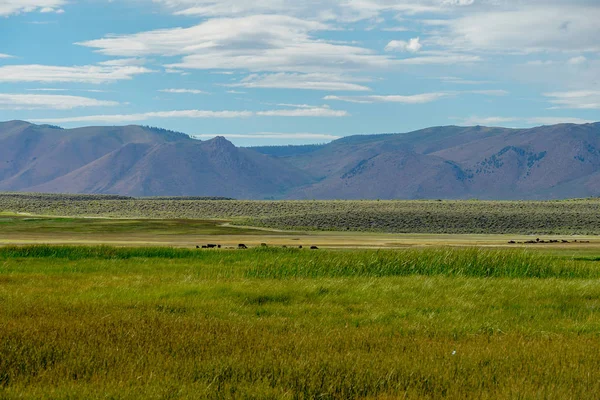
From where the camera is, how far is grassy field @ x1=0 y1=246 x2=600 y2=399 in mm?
12695

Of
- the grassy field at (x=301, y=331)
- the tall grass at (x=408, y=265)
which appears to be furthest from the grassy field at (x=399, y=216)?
the grassy field at (x=301, y=331)

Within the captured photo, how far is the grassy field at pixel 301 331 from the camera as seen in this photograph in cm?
1270

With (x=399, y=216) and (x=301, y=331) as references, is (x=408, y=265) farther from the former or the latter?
(x=399, y=216)

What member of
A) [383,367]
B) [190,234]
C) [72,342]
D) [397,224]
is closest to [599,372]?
[383,367]

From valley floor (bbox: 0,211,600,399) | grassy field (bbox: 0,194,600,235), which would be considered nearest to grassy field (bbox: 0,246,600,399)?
valley floor (bbox: 0,211,600,399)

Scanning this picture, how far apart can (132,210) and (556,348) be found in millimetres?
118362

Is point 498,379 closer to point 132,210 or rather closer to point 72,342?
point 72,342

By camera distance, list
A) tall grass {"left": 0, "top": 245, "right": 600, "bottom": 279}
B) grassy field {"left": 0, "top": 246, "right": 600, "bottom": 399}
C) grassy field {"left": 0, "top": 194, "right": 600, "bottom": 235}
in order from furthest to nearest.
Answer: grassy field {"left": 0, "top": 194, "right": 600, "bottom": 235} → tall grass {"left": 0, "top": 245, "right": 600, "bottom": 279} → grassy field {"left": 0, "top": 246, "right": 600, "bottom": 399}

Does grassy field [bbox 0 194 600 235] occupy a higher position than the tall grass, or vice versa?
the tall grass

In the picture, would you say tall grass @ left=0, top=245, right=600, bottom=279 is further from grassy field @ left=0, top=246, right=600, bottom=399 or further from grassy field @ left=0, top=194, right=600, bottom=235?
grassy field @ left=0, top=194, right=600, bottom=235

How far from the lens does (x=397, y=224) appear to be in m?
93.1

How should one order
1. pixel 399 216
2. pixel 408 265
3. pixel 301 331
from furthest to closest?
1. pixel 399 216
2. pixel 408 265
3. pixel 301 331

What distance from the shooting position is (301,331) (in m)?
17.0

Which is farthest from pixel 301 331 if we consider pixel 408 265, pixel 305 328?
pixel 408 265
